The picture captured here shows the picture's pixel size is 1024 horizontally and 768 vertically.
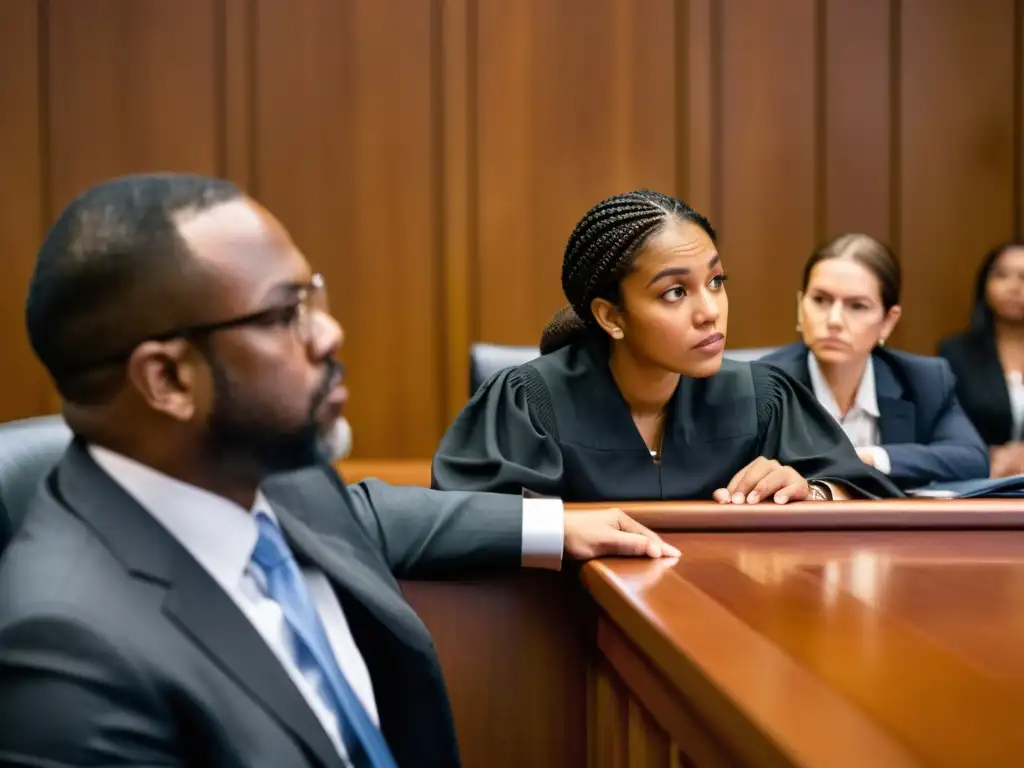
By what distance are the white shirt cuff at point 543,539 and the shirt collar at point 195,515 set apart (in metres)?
0.57

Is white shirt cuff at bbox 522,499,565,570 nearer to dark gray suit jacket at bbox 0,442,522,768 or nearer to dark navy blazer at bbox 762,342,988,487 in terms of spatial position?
dark gray suit jacket at bbox 0,442,522,768

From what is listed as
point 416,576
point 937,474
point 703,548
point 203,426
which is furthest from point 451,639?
point 937,474

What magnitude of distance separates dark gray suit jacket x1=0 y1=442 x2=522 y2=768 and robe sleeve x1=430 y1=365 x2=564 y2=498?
34.0 inches

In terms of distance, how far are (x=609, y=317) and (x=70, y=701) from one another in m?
1.53

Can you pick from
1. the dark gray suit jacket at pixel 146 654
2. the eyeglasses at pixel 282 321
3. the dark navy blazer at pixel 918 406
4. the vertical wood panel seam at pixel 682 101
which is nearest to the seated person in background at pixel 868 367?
the dark navy blazer at pixel 918 406

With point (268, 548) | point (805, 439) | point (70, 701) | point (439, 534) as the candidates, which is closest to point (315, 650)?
point (268, 548)

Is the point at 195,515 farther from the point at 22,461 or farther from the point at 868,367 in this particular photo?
the point at 868,367

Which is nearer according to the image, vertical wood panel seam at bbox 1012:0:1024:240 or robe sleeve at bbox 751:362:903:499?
robe sleeve at bbox 751:362:903:499

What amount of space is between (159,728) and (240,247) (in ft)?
1.17

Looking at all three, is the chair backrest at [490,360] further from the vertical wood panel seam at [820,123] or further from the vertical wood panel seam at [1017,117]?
the vertical wood panel seam at [1017,117]

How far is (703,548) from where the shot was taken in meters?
1.36

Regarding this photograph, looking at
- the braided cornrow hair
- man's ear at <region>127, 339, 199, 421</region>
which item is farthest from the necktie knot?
the braided cornrow hair

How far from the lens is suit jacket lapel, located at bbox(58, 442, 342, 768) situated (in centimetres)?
72

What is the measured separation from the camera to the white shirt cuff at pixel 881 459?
8.85 ft
